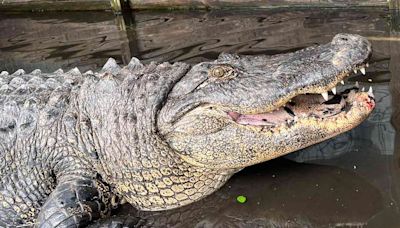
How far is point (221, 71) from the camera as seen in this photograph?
3.68 meters

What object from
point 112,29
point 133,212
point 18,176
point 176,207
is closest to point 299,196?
point 176,207

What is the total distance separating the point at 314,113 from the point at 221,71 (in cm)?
62

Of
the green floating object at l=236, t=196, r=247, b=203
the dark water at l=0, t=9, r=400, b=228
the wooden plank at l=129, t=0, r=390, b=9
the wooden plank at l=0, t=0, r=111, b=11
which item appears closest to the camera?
the dark water at l=0, t=9, r=400, b=228

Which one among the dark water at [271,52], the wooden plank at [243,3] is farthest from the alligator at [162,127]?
the wooden plank at [243,3]

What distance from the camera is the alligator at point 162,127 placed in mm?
3506

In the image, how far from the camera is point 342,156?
4195mm

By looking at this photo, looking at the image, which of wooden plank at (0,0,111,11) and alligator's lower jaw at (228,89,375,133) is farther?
wooden plank at (0,0,111,11)

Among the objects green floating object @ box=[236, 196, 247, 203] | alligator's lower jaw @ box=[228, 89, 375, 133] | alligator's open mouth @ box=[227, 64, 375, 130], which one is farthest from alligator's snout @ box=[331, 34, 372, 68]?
green floating object @ box=[236, 196, 247, 203]

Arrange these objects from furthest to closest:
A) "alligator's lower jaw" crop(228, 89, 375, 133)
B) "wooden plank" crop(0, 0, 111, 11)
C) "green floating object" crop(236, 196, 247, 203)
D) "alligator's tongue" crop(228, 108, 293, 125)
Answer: "wooden plank" crop(0, 0, 111, 11) < "green floating object" crop(236, 196, 247, 203) < "alligator's tongue" crop(228, 108, 293, 125) < "alligator's lower jaw" crop(228, 89, 375, 133)

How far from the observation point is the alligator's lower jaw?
11.5 feet

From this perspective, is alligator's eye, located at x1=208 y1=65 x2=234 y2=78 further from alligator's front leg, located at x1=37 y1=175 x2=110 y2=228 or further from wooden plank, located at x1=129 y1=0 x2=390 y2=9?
wooden plank, located at x1=129 y1=0 x2=390 y2=9

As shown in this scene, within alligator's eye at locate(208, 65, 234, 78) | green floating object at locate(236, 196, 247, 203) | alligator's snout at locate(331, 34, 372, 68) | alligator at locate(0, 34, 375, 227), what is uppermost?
alligator's snout at locate(331, 34, 372, 68)

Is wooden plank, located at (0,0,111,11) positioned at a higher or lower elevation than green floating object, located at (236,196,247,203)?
higher

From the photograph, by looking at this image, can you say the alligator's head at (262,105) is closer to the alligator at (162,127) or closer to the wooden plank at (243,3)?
the alligator at (162,127)
